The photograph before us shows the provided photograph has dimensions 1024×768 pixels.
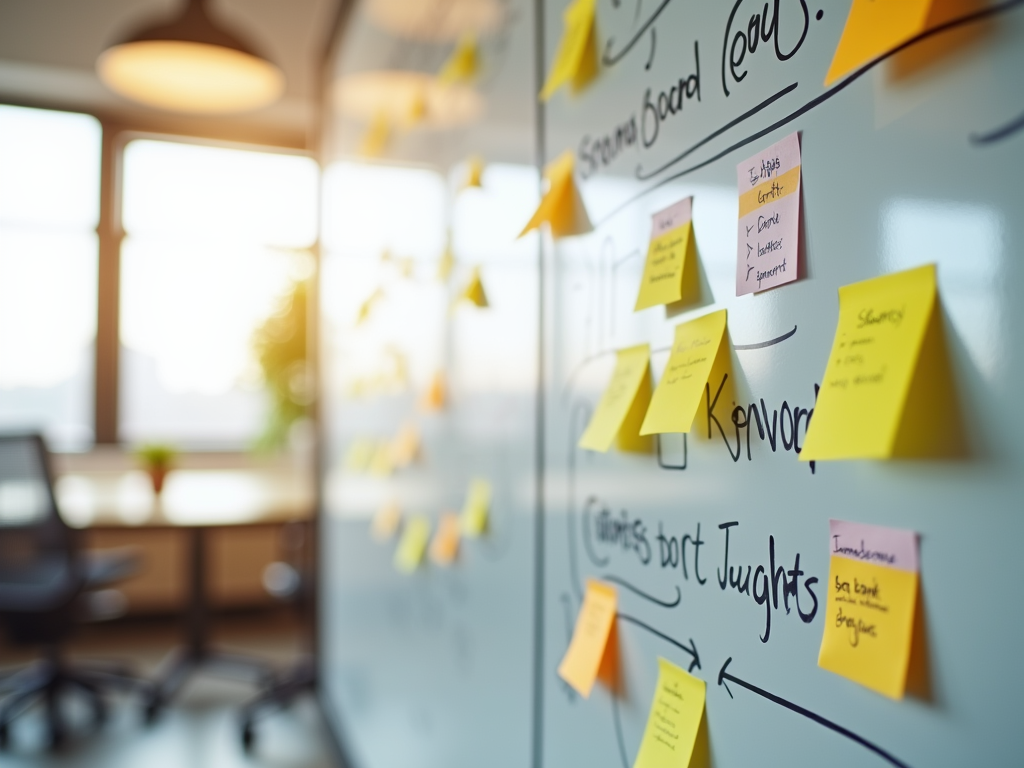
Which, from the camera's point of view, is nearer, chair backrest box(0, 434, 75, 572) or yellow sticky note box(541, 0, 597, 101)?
yellow sticky note box(541, 0, 597, 101)

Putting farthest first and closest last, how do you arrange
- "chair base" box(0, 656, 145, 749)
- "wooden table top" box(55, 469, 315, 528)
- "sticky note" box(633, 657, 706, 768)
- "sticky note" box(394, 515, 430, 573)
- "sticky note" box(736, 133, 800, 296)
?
"wooden table top" box(55, 469, 315, 528)
"chair base" box(0, 656, 145, 749)
"sticky note" box(394, 515, 430, 573)
"sticky note" box(633, 657, 706, 768)
"sticky note" box(736, 133, 800, 296)

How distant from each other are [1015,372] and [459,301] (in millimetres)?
932

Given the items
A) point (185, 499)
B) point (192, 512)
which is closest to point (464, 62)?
point (192, 512)

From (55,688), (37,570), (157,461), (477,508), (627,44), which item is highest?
(627,44)

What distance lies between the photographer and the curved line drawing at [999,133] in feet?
1.27

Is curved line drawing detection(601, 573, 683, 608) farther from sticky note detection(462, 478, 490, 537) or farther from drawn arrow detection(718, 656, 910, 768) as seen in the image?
sticky note detection(462, 478, 490, 537)

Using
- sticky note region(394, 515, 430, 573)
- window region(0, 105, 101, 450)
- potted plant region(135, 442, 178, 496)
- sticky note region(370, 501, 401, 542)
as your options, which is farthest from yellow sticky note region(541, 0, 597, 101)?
window region(0, 105, 101, 450)

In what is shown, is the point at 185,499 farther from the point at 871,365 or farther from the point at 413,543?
the point at 871,365

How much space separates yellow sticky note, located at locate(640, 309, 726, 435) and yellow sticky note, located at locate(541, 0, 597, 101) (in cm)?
32

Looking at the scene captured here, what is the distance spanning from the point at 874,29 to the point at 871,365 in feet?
0.60

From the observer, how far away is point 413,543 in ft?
4.85

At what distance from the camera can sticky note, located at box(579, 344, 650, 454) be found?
0.73 meters

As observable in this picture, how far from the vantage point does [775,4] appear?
1.88 feet

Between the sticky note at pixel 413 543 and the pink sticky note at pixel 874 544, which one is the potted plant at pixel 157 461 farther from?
the pink sticky note at pixel 874 544
